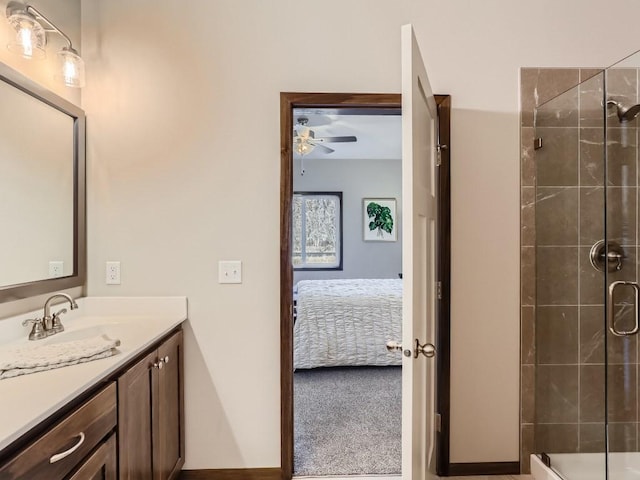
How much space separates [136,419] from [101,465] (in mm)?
248

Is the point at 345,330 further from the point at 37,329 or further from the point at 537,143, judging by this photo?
the point at 37,329

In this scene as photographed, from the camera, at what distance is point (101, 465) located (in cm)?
116

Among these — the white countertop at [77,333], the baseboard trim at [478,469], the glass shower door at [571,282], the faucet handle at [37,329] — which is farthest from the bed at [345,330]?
the faucet handle at [37,329]

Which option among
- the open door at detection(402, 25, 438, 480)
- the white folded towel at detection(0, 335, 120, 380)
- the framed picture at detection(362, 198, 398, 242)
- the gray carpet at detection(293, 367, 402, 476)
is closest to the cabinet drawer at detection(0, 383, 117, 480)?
the white folded towel at detection(0, 335, 120, 380)

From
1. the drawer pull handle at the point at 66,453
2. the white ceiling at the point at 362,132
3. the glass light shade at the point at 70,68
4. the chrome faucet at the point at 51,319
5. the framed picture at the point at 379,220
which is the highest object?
the white ceiling at the point at 362,132

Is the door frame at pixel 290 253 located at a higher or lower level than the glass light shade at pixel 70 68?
lower

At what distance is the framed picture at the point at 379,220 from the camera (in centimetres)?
616

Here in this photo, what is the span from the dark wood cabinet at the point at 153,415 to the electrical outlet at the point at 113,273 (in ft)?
1.47

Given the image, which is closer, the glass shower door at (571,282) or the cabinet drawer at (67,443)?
the cabinet drawer at (67,443)

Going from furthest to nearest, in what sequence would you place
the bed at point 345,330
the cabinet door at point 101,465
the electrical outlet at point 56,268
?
the bed at point 345,330 → the electrical outlet at point 56,268 → the cabinet door at point 101,465

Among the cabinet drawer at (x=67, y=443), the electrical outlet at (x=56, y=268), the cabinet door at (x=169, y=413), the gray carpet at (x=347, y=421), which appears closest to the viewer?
the cabinet drawer at (x=67, y=443)

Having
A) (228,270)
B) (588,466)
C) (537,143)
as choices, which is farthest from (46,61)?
(588,466)

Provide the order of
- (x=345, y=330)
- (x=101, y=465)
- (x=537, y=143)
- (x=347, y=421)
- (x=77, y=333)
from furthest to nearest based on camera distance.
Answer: (x=345, y=330)
(x=347, y=421)
(x=537, y=143)
(x=77, y=333)
(x=101, y=465)

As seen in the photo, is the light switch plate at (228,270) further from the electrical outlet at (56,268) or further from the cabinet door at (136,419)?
the electrical outlet at (56,268)
